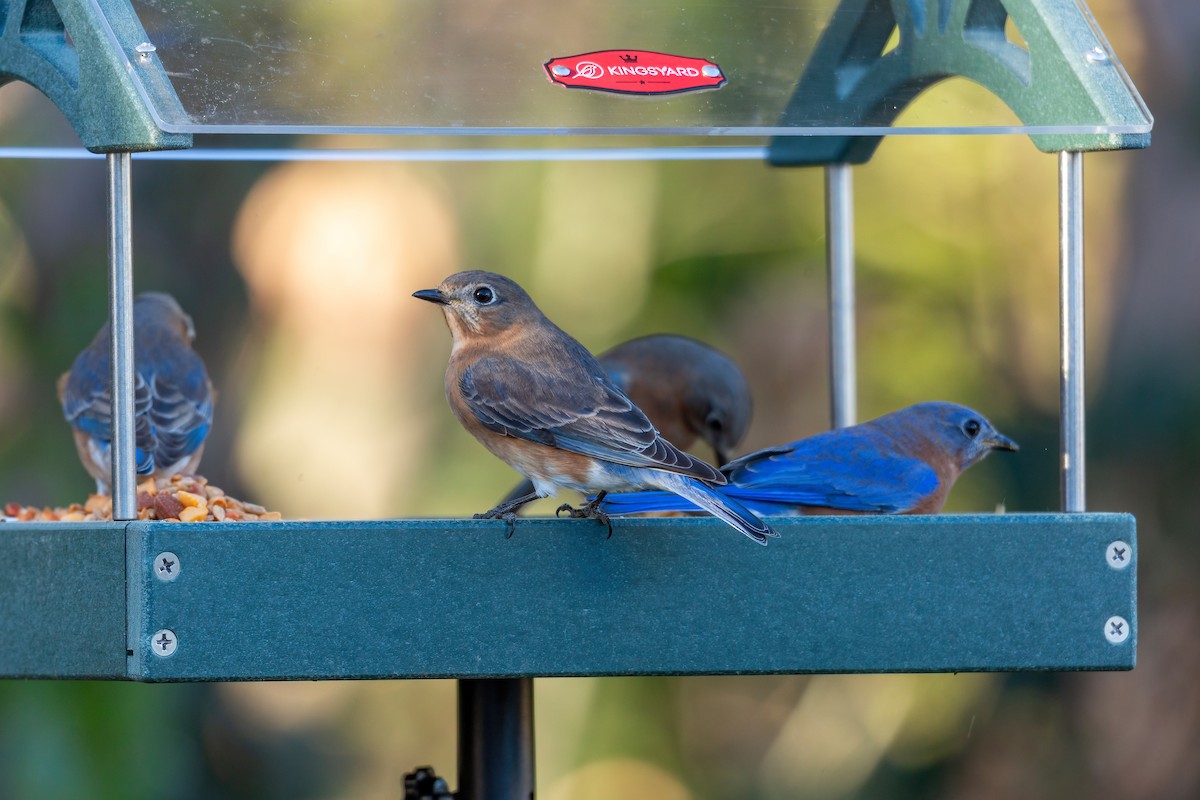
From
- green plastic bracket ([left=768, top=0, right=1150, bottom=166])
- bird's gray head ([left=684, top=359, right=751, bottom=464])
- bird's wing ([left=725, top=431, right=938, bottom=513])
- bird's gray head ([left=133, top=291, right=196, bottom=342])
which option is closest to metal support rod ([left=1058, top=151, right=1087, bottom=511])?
green plastic bracket ([left=768, top=0, right=1150, bottom=166])

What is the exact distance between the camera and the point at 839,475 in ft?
14.5

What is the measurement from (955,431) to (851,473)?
0.43m

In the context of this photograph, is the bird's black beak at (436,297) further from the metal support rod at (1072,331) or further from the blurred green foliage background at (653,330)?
the blurred green foliage background at (653,330)

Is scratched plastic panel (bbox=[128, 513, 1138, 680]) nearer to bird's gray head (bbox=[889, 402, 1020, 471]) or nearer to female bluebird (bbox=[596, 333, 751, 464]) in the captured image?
bird's gray head (bbox=[889, 402, 1020, 471])

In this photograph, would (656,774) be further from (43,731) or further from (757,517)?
(757,517)

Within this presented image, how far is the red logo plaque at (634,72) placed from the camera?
3.74 m

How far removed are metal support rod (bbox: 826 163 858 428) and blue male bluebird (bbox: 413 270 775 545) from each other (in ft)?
4.88

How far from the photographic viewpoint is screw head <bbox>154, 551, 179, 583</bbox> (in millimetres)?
3326


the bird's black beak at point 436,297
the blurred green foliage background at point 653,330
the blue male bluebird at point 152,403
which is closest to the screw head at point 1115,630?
the bird's black beak at point 436,297

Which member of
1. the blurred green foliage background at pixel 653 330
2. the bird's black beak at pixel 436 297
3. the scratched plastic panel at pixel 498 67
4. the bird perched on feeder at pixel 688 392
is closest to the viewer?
the scratched plastic panel at pixel 498 67

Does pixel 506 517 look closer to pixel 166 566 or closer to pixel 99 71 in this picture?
pixel 166 566

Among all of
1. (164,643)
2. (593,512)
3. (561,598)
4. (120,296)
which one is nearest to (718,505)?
(593,512)

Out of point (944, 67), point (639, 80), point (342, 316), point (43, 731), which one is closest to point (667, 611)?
point (639, 80)

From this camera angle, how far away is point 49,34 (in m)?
3.74
